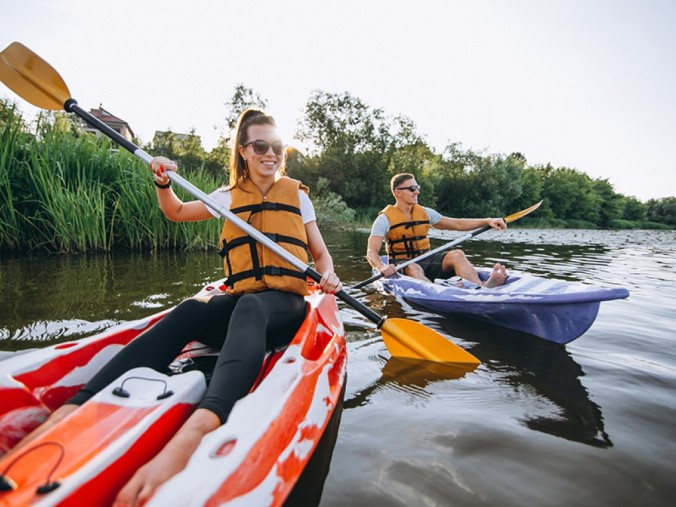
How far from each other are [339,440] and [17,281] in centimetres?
413

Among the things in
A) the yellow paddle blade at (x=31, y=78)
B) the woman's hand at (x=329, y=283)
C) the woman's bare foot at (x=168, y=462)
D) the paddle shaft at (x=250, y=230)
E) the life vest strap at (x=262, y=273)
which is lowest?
the woman's bare foot at (x=168, y=462)

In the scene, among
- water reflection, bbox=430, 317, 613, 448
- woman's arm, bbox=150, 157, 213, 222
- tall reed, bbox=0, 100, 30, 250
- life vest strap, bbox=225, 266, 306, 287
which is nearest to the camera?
water reflection, bbox=430, 317, 613, 448

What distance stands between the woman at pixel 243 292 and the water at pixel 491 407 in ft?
1.65

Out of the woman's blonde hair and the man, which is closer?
the woman's blonde hair

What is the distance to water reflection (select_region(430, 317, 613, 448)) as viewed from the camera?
1.85 m

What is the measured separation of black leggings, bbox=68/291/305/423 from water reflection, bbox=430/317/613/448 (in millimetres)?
1244

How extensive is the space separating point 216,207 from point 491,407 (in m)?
1.79

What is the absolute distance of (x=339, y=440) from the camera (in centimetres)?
173

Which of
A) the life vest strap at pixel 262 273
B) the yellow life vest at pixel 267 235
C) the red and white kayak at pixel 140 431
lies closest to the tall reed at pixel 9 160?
the yellow life vest at pixel 267 235

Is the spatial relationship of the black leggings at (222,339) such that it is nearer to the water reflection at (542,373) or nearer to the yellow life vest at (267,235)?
the yellow life vest at (267,235)

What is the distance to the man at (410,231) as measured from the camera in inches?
182

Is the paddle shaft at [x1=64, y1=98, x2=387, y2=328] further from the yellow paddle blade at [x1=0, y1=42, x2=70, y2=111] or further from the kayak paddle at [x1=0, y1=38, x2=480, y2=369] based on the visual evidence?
the yellow paddle blade at [x1=0, y1=42, x2=70, y2=111]

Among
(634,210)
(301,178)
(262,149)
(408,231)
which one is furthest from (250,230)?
(634,210)

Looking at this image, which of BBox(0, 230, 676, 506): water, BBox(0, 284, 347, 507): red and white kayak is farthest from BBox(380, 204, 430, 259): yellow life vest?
BBox(0, 284, 347, 507): red and white kayak
